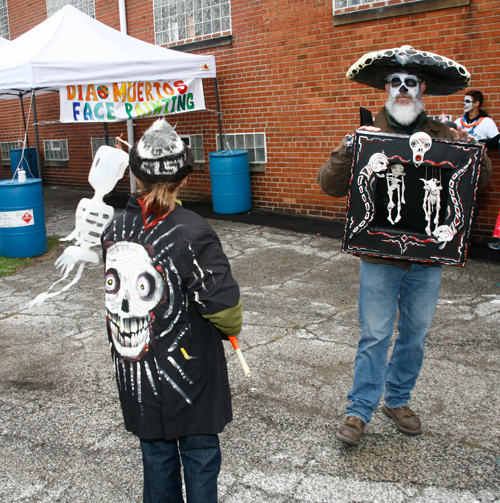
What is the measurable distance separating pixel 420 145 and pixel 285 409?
173cm

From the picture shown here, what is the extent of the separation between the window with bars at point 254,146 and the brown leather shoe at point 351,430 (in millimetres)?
6697

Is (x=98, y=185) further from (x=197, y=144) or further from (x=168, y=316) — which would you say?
(x=197, y=144)

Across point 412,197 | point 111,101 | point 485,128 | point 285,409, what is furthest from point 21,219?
point 485,128

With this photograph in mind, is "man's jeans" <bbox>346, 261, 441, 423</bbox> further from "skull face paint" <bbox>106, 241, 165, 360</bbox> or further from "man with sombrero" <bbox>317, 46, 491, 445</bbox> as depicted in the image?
"skull face paint" <bbox>106, 241, 165, 360</bbox>

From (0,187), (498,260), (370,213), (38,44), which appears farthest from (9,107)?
(370,213)

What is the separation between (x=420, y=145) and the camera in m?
2.68

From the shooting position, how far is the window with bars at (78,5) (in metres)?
11.8

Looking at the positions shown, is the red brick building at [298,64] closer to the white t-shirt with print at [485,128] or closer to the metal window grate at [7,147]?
the white t-shirt with print at [485,128]

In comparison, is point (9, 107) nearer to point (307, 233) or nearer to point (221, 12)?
point (221, 12)

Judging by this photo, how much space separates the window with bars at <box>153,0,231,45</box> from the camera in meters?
9.34

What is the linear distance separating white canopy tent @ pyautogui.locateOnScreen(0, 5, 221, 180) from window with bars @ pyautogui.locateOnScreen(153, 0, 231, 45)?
1.02 meters

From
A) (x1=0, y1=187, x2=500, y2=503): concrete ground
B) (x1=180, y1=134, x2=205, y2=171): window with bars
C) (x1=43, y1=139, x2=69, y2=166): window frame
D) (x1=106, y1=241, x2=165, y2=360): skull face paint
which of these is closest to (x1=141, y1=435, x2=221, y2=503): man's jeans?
(x1=106, y1=241, x2=165, y2=360): skull face paint

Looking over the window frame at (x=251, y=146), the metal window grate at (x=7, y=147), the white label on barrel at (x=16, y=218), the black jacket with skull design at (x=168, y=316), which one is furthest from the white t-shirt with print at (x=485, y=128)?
the metal window grate at (x=7, y=147)

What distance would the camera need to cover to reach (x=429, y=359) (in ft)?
12.8
